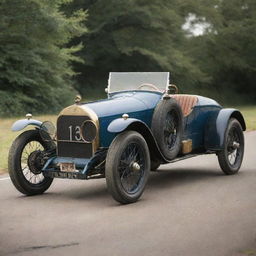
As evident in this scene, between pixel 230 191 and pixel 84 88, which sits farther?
pixel 84 88

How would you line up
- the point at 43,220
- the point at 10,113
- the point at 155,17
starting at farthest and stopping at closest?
the point at 155,17 → the point at 10,113 → the point at 43,220

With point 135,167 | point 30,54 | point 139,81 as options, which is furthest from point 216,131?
point 30,54

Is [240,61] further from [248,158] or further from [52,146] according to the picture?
[52,146]

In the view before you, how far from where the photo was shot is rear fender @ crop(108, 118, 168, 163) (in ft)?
24.6

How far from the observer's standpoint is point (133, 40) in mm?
37250

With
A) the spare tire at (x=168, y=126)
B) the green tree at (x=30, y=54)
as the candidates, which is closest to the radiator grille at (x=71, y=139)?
the spare tire at (x=168, y=126)

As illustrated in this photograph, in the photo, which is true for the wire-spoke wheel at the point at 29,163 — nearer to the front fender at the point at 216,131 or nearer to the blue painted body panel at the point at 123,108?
the blue painted body panel at the point at 123,108

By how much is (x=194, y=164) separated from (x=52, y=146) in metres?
3.34

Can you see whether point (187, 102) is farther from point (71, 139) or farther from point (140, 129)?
point (71, 139)

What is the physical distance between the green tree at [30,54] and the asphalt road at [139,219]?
14814 millimetres

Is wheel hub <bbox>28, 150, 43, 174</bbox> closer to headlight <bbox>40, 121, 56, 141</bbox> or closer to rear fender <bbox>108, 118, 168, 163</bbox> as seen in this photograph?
headlight <bbox>40, 121, 56, 141</bbox>

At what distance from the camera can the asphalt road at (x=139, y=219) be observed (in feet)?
18.2

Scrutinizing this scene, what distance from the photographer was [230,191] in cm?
825

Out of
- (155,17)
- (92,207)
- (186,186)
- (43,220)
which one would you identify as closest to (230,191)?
(186,186)
